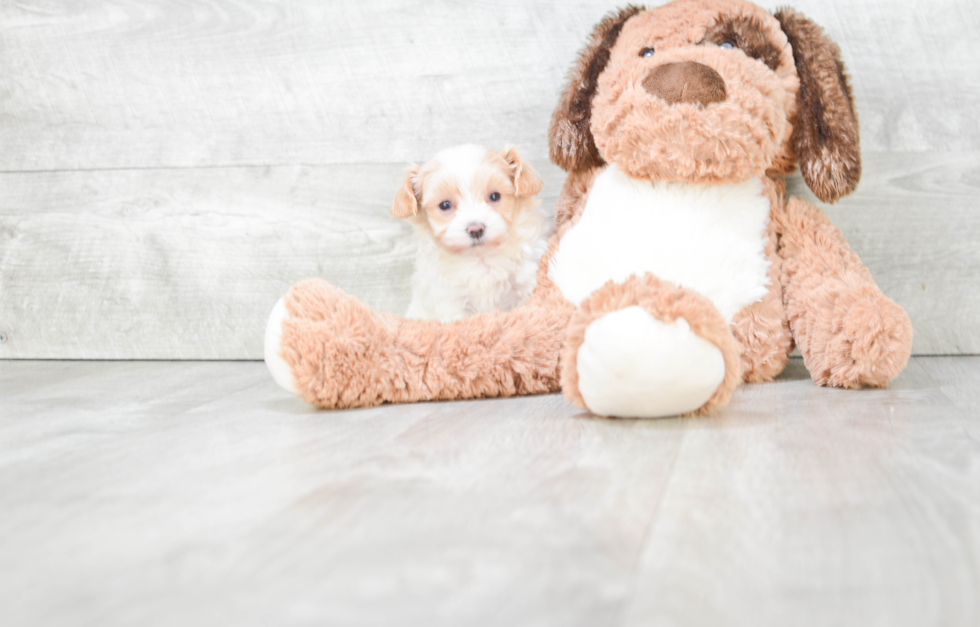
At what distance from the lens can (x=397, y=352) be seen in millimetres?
1057

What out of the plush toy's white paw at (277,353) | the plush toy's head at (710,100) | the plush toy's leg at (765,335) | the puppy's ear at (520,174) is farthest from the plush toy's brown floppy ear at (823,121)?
the plush toy's white paw at (277,353)

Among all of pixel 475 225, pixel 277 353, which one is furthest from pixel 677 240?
pixel 277 353

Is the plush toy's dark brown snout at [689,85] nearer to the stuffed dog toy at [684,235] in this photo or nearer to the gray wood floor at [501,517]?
the stuffed dog toy at [684,235]

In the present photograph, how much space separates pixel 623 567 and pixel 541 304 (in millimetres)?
677

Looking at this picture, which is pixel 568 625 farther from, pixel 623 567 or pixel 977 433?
pixel 977 433

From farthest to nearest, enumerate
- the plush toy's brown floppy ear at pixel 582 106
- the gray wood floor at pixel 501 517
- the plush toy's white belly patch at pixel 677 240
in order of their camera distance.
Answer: the plush toy's brown floppy ear at pixel 582 106 < the plush toy's white belly patch at pixel 677 240 < the gray wood floor at pixel 501 517

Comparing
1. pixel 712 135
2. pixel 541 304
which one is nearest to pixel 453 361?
pixel 541 304

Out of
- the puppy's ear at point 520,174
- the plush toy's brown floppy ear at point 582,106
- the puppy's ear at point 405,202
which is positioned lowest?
the puppy's ear at point 405,202

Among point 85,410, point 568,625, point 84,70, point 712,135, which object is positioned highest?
point 84,70

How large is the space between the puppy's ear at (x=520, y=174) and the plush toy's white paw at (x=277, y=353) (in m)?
0.42

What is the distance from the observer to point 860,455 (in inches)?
30.1

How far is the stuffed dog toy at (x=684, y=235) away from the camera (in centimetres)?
103

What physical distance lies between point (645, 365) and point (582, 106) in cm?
54

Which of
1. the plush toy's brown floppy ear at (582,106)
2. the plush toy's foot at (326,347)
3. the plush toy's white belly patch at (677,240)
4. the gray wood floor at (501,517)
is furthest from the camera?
the plush toy's brown floppy ear at (582,106)
